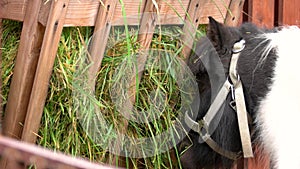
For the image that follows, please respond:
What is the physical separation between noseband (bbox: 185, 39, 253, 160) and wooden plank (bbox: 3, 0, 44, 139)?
28.8 inches

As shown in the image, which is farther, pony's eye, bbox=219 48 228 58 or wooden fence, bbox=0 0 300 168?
pony's eye, bbox=219 48 228 58

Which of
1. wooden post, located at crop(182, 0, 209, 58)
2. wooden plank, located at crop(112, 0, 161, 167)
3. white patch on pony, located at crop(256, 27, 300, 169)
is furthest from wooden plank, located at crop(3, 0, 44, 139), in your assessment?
white patch on pony, located at crop(256, 27, 300, 169)

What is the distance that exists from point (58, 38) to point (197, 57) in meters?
0.66

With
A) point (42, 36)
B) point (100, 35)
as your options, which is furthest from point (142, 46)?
point (42, 36)

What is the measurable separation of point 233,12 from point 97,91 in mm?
937

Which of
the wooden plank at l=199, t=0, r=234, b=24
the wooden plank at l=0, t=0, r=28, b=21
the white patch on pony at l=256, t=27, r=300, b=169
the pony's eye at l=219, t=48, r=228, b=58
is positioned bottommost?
the white patch on pony at l=256, t=27, r=300, b=169

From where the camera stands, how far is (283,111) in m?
2.00

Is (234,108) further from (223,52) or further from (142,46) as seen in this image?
(142,46)

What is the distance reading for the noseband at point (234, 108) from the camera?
2113mm

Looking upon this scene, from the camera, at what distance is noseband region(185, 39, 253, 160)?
211 cm

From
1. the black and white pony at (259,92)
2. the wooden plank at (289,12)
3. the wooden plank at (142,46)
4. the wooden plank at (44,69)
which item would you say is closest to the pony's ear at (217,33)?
the black and white pony at (259,92)

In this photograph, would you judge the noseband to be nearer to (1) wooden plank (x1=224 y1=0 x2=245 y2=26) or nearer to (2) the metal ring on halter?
(2) the metal ring on halter

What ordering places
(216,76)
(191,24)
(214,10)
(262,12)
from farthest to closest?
(262,12) < (214,10) < (191,24) < (216,76)

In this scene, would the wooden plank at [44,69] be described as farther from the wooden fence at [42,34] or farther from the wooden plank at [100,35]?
the wooden plank at [100,35]
